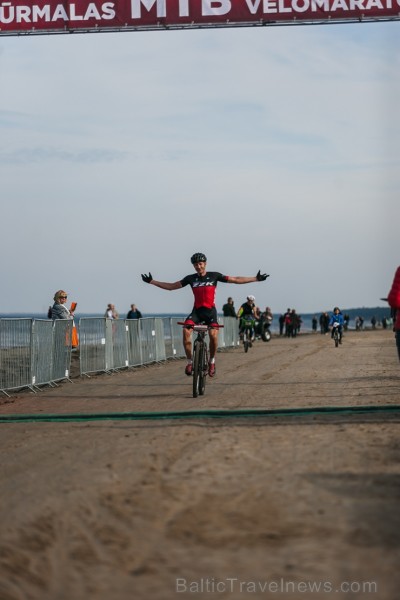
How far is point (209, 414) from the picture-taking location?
12719 millimetres

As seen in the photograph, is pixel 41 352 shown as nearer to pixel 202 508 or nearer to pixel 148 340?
pixel 148 340

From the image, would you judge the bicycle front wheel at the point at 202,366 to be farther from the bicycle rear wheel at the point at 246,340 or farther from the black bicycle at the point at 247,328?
the black bicycle at the point at 247,328

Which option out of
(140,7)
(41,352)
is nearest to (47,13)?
(140,7)

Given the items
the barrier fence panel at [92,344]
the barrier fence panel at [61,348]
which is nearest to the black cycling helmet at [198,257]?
the barrier fence panel at [61,348]

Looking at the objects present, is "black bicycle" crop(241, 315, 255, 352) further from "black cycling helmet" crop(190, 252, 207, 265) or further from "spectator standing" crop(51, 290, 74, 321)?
"black cycling helmet" crop(190, 252, 207, 265)

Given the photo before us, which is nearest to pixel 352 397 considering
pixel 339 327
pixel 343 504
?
pixel 343 504

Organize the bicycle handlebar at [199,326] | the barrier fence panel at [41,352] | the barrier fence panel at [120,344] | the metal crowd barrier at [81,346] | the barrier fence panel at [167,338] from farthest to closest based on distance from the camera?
the barrier fence panel at [167,338] < the barrier fence panel at [120,344] < the barrier fence panel at [41,352] < the metal crowd barrier at [81,346] < the bicycle handlebar at [199,326]

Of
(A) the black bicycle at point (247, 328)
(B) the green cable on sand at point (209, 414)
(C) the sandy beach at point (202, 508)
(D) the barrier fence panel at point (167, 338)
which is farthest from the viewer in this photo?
(A) the black bicycle at point (247, 328)

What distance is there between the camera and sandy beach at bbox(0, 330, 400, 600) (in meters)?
5.43

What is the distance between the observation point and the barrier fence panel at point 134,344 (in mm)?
27438

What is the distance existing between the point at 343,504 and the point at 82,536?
5.62 ft

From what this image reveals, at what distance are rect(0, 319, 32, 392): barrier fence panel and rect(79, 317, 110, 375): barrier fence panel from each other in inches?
146

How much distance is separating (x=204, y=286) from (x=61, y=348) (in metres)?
5.75

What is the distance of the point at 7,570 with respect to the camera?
5824 mm
